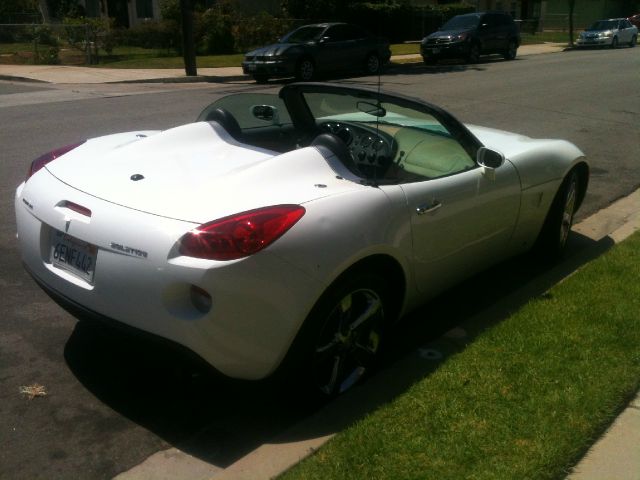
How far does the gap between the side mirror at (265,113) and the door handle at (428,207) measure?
1325 mm

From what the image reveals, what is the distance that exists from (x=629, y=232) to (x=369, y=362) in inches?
141

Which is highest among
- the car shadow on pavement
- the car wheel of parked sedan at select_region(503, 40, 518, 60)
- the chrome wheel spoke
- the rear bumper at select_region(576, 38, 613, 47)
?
the chrome wheel spoke

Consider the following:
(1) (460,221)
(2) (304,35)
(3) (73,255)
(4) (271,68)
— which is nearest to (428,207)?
(1) (460,221)

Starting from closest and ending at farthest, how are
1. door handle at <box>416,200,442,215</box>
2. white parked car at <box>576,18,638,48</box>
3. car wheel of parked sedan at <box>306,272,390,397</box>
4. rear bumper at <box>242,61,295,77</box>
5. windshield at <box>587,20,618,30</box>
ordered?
car wheel of parked sedan at <box>306,272,390,397</box> → door handle at <box>416,200,442,215</box> → rear bumper at <box>242,61,295,77</box> → white parked car at <box>576,18,638,48</box> → windshield at <box>587,20,618,30</box>

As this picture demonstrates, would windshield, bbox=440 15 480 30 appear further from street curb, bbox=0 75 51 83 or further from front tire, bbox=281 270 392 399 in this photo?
front tire, bbox=281 270 392 399

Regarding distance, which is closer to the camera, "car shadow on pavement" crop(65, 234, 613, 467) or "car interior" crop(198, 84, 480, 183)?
"car shadow on pavement" crop(65, 234, 613, 467)

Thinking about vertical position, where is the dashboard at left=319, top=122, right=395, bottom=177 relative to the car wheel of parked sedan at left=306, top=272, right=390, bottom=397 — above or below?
above

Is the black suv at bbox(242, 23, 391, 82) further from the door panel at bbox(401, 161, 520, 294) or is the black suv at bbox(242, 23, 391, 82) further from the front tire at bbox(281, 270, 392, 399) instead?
the front tire at bbox(281, 270, 392, 399)

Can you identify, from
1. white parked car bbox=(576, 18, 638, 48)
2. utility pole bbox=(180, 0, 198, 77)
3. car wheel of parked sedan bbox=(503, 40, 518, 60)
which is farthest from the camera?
white parked car bbox=(576, 18, 638, 48)

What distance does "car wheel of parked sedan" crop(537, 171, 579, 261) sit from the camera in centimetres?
520

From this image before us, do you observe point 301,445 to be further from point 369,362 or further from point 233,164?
point 233,164

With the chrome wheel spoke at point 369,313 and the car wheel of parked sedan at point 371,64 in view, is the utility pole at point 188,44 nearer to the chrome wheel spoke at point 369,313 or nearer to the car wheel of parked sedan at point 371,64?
Answer: the car wheel of parked sedan at point 371,64

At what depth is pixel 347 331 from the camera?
3494 millimetres

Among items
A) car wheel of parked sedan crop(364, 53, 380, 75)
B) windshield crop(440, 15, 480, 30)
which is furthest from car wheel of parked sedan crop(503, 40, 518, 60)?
car wheel of parked sedan crop(364, 53, 380, 75)
